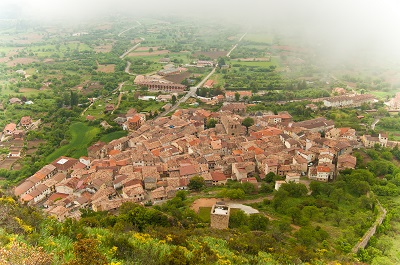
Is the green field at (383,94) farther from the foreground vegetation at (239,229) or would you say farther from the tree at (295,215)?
the tree at (295,215)

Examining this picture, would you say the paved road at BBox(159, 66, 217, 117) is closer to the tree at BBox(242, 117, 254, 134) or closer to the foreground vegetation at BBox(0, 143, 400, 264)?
the tree at BBox(242, 117, 254, 134)

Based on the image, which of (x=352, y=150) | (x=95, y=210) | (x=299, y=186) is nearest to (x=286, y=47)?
(x=352, y=150)

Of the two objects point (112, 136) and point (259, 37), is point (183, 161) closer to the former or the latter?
point (112, 136)

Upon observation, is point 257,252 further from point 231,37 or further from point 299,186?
point 231,37

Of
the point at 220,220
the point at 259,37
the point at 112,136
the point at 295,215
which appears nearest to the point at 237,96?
the point at 112,136

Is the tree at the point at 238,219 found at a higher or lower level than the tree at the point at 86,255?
lower

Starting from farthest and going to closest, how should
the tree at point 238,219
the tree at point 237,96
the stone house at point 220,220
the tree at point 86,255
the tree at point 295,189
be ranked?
the tree at point 237,96 < the tree at point 295,189 < the tree at point 238,219 < the stone house at point 220,220 < the tree at point 86,255

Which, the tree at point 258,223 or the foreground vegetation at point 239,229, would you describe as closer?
the foreground vegetation at point 239,229

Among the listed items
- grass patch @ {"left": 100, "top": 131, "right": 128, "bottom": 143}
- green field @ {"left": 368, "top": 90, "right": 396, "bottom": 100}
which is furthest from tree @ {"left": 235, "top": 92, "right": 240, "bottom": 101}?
green field @ {"left": 368, "top": 90, "right": 396, "bottom": 100}

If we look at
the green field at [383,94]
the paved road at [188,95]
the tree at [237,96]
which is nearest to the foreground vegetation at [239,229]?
the paved road at [188,95]
